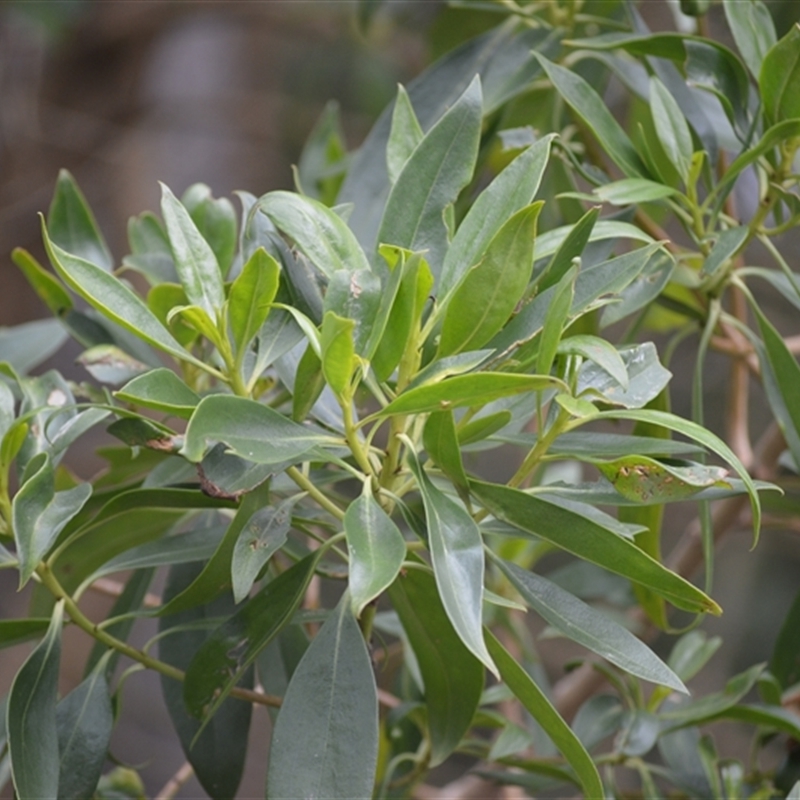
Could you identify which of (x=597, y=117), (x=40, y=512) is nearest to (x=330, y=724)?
(x=40, y=512)

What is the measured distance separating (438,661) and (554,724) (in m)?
0.13

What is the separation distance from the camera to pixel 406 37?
2461mm

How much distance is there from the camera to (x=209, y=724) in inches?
26.8

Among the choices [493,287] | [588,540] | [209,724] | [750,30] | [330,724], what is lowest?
[209,724]

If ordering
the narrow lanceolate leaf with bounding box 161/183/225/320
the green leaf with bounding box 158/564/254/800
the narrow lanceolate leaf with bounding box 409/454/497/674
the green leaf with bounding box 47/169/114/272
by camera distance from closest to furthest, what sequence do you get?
the narrow lanceolate leaf with bounding box 409/454/497/674, the narrow lanceolate leaf with bounding box 161/183/225/320, the green leaf with bounding box 158/564/254/800, the green leaf with bounding box 47/169/114/272

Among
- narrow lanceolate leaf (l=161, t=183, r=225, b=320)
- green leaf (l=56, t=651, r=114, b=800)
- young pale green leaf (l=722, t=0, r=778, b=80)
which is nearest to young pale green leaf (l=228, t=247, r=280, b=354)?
narrow lanceolate leaf (l=161, t=183, r=225, b=320)

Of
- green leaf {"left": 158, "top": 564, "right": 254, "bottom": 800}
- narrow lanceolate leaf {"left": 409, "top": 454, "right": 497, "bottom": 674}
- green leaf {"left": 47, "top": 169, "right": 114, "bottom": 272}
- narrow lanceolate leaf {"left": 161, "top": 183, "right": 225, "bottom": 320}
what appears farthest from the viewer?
green leaf {"left": 47, "top": 169, "right": 114, "bottom": 272}

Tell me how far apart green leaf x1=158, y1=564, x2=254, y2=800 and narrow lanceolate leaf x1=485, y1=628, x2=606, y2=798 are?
0.21 m

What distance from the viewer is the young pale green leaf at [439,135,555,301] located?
21.0 inches

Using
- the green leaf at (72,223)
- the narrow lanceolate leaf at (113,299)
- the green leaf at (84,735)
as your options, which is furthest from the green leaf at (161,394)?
the green leaf at (72,223)

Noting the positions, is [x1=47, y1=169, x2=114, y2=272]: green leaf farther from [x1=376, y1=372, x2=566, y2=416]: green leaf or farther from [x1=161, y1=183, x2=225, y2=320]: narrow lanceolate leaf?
[x1=376, y1=372, x2=566, y2=416]: green leaf

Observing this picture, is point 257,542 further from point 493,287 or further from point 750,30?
point 750,30

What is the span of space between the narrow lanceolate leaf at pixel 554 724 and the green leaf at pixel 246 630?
4.8 inches

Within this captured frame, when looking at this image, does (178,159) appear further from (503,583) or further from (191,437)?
(191,437)
